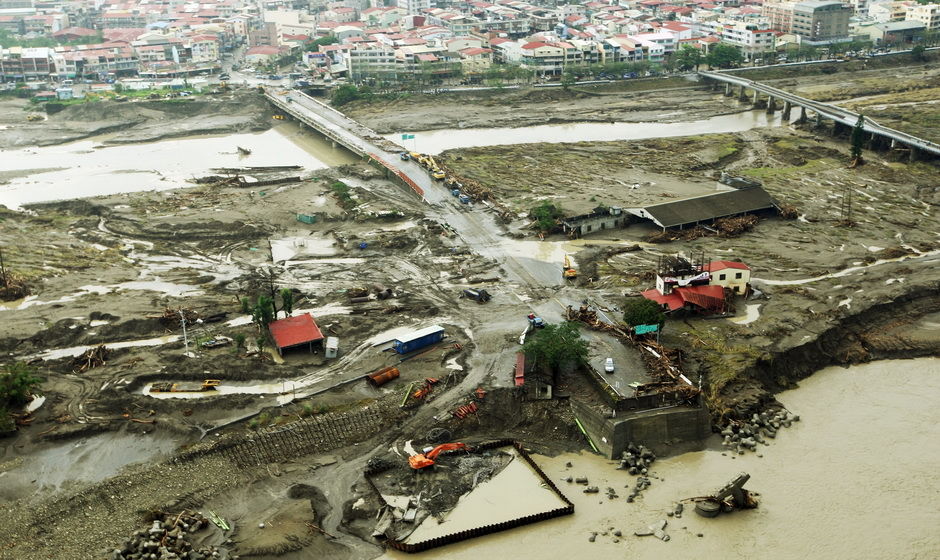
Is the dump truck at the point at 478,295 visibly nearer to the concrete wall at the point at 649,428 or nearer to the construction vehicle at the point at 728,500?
the concrete wall at the point at 649,428

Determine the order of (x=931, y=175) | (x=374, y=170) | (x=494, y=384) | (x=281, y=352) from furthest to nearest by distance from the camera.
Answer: (x=374, y=170) < (x=931, y=175) < (x=281, y=352) < (x=494, y=384)

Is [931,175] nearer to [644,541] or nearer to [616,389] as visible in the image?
[616,389]

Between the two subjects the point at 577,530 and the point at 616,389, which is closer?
the point at 577,530

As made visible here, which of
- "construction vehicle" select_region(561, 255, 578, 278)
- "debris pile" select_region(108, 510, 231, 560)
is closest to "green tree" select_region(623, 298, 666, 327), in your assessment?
"construction vehicle" select_region(561, 255, 578, 278)

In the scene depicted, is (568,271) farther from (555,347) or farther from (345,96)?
(345,96)

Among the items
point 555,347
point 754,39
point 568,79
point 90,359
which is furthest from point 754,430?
point 754,39

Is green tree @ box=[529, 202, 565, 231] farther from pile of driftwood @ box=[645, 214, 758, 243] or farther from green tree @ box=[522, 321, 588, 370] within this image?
green tree @ box=[522, 321, 588, 370]

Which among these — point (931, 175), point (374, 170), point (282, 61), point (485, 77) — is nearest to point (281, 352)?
point (374, 170)

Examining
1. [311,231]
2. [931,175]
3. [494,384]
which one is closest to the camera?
[494,384]
